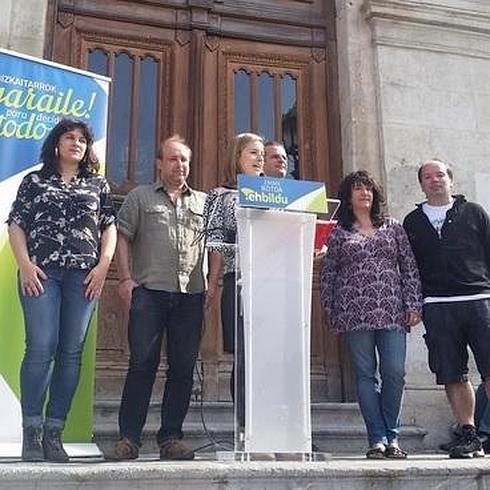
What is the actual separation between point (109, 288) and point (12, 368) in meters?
1.75

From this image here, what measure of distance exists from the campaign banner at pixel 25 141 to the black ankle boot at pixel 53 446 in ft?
1.55

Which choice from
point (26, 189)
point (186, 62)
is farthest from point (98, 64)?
point (26, 189)

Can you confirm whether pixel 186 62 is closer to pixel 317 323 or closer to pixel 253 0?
pixel 253 0

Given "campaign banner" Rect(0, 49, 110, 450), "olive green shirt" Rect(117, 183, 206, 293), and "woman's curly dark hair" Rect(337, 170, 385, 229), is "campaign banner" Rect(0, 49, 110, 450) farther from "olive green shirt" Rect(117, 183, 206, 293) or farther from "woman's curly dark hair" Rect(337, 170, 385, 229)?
"woman's curly dark hair" Rect(337, 170, 385, 229)

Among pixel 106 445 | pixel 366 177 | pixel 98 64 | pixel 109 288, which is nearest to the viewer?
pixel 366 177

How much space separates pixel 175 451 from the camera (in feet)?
12.4

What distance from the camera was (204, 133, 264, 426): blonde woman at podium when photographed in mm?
3906

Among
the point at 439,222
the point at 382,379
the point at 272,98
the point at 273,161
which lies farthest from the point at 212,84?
the point at 382,379

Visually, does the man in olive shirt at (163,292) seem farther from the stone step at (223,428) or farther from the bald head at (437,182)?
the bald head at (437,182)

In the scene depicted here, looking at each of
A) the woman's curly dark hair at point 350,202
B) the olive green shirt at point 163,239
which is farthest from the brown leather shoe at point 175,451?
the woman's curly dark hair at point 350,202

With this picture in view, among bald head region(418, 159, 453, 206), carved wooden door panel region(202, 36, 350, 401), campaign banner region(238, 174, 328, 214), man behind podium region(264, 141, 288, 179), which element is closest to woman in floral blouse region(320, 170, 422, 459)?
bald head region(418, 159, 453, 206)

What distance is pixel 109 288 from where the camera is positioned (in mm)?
5855

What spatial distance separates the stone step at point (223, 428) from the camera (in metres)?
4.78

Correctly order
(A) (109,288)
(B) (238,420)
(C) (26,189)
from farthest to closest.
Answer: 1. (A) (109,288)
2. (C) (26,189)
3. (B) (238,420)
